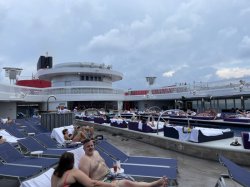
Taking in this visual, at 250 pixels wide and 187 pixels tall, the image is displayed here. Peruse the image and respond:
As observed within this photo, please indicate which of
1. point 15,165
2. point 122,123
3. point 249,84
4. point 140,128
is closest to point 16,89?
point 122,123

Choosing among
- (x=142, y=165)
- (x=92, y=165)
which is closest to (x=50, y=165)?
(x=92, y=165)

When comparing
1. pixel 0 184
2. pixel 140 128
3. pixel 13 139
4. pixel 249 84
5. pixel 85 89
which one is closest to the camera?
pixel 0 184

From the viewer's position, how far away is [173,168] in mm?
4855

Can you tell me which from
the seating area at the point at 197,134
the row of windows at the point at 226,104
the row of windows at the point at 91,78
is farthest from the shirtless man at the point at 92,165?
the row of windows at the point at 91,78

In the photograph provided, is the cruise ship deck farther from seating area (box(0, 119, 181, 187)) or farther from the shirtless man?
the shirtless man

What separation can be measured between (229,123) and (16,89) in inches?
936

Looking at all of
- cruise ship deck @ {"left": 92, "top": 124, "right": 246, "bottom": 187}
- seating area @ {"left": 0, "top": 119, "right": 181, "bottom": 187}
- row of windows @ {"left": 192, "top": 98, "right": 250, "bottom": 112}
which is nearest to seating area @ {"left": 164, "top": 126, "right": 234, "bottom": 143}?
cruise ship deck @ {"left": 92, "top": 124, "right": 246, "bottom": 187}

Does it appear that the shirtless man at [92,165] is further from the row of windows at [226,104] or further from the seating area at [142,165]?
the row of windows at [226,104]

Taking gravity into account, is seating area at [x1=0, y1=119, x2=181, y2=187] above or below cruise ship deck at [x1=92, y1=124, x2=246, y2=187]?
above

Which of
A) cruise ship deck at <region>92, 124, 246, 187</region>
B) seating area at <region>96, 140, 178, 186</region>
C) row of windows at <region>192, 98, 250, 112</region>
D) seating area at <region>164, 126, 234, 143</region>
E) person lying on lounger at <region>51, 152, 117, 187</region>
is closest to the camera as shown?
person lying on lounger at <region>51, 152, 117, 187</region>

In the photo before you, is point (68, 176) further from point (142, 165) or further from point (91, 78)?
point (91, 78)

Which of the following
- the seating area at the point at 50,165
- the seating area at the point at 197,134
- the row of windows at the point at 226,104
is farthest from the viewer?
the row of windows at the point at 226,104

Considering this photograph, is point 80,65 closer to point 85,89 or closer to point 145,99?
point 85,89

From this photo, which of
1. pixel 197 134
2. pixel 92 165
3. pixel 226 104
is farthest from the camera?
pixel 226 104
